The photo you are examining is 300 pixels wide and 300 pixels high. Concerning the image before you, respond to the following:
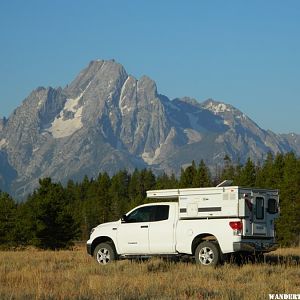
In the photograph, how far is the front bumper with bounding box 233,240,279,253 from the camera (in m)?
18.0

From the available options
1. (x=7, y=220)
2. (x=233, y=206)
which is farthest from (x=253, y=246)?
(x=7, y=220)

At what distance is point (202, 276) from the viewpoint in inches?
595

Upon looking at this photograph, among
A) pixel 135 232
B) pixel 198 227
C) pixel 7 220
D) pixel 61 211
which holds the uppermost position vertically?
pixel 61 211

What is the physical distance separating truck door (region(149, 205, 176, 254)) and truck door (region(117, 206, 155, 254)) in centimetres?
19

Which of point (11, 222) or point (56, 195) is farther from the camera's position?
point (11, 222)

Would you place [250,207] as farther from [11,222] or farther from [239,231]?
[11,222]

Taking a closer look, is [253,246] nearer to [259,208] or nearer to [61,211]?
[259,208]

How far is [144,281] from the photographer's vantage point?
13719 mm

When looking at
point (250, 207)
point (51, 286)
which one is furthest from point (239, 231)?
point (51, 286)

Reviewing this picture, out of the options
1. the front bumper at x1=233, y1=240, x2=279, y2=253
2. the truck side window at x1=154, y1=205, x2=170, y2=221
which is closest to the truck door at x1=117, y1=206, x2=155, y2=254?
the truck side window at x1=154, y1=205, x2=170, y2=221

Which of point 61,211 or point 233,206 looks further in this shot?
point 61,211

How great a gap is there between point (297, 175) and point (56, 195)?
902 inches

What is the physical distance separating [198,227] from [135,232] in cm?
195

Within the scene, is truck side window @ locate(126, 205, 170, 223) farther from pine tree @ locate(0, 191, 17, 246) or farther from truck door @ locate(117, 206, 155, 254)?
pine tree @ locate(0, 191, 17, 246)
